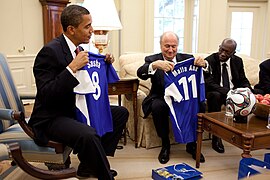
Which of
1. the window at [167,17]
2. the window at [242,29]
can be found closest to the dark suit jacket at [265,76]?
the window at [167,17]

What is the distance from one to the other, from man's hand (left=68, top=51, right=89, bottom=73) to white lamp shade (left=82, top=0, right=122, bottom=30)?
1.07 metres

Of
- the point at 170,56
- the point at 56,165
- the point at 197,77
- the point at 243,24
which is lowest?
the point at 56,165

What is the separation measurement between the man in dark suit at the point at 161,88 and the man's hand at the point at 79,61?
876 mm

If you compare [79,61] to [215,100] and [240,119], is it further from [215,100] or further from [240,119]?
[215,100]

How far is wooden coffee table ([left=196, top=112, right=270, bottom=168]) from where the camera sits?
2.02 m

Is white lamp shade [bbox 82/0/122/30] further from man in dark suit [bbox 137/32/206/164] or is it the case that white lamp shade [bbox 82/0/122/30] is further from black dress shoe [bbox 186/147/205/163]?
black dress shoe [bbox 186/147/205/163]

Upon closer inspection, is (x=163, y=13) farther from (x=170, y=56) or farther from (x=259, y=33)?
(x=170, y=56)

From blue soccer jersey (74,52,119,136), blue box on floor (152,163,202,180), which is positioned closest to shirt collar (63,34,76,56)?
blue soccer jersey (74,52,119,136)

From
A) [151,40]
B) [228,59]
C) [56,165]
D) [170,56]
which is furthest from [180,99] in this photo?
[151,40]

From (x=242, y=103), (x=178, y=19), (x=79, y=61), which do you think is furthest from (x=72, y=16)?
(x=178, y=19)

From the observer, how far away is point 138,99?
312 centimetres

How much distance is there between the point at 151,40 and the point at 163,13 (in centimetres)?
69

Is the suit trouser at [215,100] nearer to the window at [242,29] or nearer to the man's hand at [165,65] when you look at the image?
the man's hand at [165,65]

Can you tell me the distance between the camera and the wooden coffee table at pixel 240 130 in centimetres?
202
